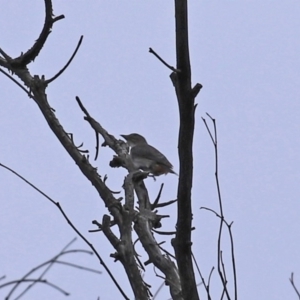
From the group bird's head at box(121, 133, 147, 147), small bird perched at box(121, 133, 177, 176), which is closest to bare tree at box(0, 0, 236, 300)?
small bird perched at box(121, 133, 177, 176)

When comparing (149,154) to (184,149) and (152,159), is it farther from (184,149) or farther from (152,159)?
(184,149)

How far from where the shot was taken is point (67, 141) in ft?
12.8

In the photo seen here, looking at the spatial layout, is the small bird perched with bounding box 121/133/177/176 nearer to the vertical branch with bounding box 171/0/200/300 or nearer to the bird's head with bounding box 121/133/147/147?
the bird's head with bounding box 121/133/147/147

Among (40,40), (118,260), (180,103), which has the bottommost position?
(118,260)

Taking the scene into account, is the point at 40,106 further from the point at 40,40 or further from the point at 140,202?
the point at 140,202

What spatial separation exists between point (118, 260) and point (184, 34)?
116 centimetres

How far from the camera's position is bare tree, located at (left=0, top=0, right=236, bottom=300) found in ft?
8.63

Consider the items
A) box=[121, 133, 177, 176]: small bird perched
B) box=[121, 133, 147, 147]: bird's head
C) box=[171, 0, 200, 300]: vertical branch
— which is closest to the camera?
box=[171, 0, 200, 300]: vertical branch

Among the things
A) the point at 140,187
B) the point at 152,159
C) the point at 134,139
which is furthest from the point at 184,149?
the point at 134,139

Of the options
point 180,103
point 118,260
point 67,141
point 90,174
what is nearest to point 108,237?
point 118,260

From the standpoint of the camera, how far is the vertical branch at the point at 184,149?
2.57m

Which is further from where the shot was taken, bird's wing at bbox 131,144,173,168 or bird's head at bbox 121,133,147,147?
bird's head at bbox 121,133,147,147

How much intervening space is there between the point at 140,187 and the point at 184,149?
1.40m

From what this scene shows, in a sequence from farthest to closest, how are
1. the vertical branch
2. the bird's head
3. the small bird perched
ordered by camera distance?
the bird's head
the small bird perched
the vertical branch
